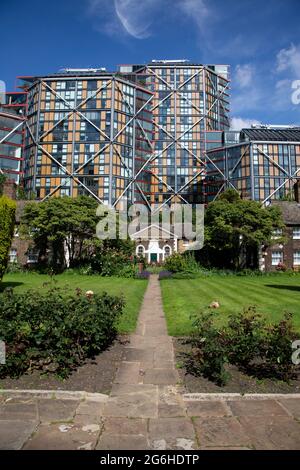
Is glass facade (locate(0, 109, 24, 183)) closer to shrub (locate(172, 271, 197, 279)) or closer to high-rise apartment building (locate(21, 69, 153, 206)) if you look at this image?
high-rise apartment building (locate(21, 69, 153, 206))

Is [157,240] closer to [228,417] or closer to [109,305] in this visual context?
[109,305]

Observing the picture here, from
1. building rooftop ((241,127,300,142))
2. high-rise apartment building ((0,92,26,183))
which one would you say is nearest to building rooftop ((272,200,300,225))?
building rooftop ((241,127,300,142))

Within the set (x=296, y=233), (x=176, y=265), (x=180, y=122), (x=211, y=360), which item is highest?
(x=180, y=122)

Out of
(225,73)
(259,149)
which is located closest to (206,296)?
(259,149)

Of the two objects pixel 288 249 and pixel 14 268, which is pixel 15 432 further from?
pixel 288 249

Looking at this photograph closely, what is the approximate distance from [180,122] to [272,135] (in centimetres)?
3248

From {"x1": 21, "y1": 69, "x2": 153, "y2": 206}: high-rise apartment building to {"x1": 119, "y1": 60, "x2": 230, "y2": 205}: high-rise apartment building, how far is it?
18.4 m

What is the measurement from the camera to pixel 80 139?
93.2 meters

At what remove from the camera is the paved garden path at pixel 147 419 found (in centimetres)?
428

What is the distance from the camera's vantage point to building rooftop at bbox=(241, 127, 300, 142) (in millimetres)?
96438

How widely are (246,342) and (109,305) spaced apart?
12.2 ft

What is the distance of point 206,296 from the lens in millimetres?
18766

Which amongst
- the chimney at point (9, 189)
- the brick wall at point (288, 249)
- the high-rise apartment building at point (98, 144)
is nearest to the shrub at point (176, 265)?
the brick wall at point (288, 249)

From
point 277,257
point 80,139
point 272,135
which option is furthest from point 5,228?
point 272,135
